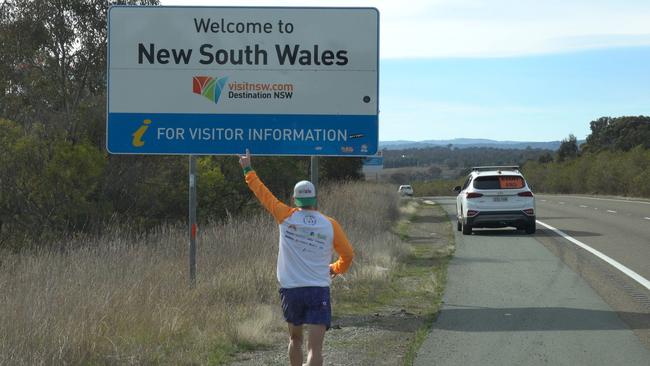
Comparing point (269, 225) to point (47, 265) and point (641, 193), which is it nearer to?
point (47, 265)

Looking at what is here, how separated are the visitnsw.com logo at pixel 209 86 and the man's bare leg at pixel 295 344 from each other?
18.1ft

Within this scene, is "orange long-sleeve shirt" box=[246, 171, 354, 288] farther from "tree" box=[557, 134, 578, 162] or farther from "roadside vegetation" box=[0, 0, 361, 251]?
"tree" box=[557, 134, 578, 162]

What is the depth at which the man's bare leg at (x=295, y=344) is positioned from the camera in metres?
6.32

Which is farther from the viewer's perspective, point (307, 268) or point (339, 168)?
point (339, 168)

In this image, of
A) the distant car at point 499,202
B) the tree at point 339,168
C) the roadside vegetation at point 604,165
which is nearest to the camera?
the distant car at point 499,202

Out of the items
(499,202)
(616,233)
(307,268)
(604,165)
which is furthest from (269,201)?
(604,165)

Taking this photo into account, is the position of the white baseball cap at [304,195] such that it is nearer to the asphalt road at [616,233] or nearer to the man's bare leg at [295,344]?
the man's bare leg at [295,344]

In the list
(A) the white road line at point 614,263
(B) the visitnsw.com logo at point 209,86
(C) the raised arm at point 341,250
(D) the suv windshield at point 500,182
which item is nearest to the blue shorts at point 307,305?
(C) the raised arm at point 341,250

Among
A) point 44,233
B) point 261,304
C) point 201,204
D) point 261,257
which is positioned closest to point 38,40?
point 201,204

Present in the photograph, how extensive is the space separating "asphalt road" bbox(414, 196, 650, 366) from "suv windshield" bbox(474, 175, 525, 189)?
6023mm

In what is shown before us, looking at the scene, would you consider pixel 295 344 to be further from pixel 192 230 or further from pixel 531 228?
pixel 531 228

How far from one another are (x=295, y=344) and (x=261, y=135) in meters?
5.31

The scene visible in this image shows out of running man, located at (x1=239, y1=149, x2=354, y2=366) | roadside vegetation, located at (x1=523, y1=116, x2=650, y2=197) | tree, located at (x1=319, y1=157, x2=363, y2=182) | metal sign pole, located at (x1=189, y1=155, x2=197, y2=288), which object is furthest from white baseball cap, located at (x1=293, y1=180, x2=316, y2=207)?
roadside vegetation, located at (x1=523, y1=116, x2=650, y2=197)

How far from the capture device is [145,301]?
28.6ft
